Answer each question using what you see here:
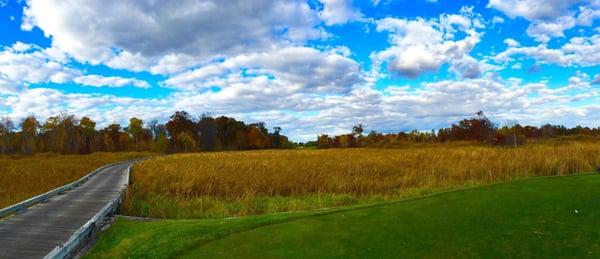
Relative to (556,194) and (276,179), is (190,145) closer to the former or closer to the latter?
(276,179)

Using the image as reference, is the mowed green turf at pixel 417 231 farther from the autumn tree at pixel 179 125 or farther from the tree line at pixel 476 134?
the autumn tree at pixel 179 125

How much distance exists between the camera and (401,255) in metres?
5.28

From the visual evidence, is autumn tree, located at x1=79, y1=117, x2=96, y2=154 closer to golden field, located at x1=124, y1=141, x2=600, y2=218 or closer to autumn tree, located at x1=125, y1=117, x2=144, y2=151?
A: autumn tree, located at x1=125, y1=117, x2=144, y2=151

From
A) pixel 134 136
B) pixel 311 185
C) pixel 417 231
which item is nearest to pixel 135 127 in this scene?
pixel 134 136

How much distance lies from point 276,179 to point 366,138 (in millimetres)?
75771

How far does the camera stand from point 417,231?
627 centimetres

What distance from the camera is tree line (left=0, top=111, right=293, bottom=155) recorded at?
306 feet

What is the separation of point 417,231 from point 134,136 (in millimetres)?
119563

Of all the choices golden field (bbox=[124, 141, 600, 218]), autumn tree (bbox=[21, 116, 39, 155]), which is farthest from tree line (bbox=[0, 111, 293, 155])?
golden field (bbox=[124, 141, 600, 218])

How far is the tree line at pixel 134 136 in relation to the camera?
93375 mm

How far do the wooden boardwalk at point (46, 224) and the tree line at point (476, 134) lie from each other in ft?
122

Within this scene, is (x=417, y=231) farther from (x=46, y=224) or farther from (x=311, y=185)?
(x=311, y=185)

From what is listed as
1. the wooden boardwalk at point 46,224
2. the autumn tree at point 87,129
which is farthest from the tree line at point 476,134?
the autumn tree at point 87,129

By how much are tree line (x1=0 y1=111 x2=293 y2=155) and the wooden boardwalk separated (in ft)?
254
